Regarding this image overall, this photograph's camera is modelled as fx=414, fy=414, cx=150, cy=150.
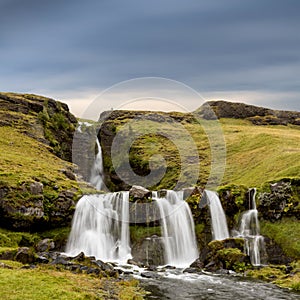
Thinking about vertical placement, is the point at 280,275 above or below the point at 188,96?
below

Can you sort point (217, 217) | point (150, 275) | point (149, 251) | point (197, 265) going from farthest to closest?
point (217, 217) → point (149, 251) → point (197, 265) → point (150, 275)

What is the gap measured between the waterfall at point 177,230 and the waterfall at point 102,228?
420cm

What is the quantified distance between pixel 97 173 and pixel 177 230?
3612 centimetres

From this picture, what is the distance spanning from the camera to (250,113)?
467ft

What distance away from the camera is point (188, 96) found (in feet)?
151

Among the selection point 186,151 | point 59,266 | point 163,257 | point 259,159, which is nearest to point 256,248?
point 163,257

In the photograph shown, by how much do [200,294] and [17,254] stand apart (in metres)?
14.7

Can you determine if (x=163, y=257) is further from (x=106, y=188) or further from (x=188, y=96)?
(x=106, y=188)

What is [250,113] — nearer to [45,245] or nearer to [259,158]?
[259,158]

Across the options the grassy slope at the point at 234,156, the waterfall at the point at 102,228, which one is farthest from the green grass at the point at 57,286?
the grassy slope at the point at 234,156

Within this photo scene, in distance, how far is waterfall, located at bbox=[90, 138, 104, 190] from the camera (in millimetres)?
76662

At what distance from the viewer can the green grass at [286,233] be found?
44.3 meters

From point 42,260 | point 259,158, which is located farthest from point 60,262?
point 259,158

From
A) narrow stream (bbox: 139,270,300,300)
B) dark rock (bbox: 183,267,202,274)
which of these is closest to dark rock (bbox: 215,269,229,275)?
narrow stream (bbox: 139,270,300,300)
